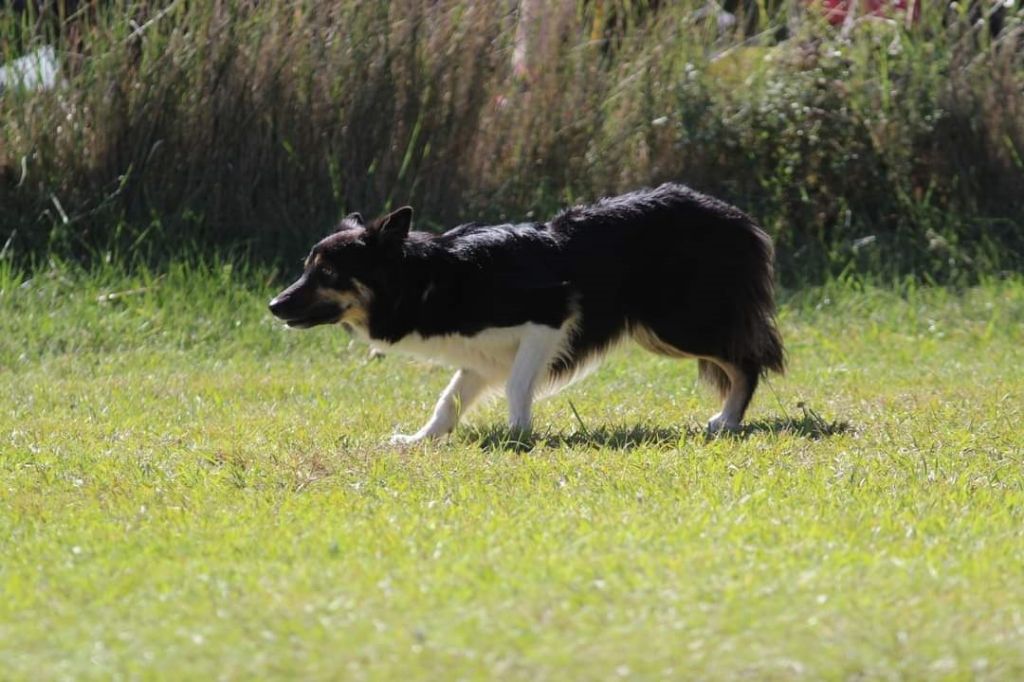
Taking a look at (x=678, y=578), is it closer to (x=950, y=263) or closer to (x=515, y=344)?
(x=515, y=344)

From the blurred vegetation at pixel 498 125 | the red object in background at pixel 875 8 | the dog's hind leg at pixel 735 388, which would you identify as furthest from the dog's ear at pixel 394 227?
the red object in background at pixel 875 8

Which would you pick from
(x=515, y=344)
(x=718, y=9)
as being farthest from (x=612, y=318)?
(x=718, y=9)

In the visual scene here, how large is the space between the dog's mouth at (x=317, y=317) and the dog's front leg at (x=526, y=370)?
2.63ft

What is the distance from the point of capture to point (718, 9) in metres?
12.5

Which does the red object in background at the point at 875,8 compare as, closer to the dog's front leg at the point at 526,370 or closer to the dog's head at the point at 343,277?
the dog's front leg at the point at 526,370

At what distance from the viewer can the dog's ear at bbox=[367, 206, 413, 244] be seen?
7.46 metres

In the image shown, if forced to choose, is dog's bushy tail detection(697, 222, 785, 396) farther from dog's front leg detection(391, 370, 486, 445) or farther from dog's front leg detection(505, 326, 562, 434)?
dog's front leg detection(391, 370, 486, 445)

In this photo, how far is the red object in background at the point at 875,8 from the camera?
12.4 metres

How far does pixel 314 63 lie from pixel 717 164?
9.27 ft

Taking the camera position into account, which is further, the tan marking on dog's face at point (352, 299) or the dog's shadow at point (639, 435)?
the tan marking on dog's face at point (352, 299)

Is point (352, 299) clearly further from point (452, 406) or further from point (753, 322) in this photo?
point (753, 322)

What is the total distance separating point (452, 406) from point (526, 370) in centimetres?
38

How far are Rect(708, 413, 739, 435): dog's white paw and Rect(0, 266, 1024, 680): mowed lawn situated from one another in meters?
0.11

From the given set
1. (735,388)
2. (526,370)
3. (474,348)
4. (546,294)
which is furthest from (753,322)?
(474,348)
